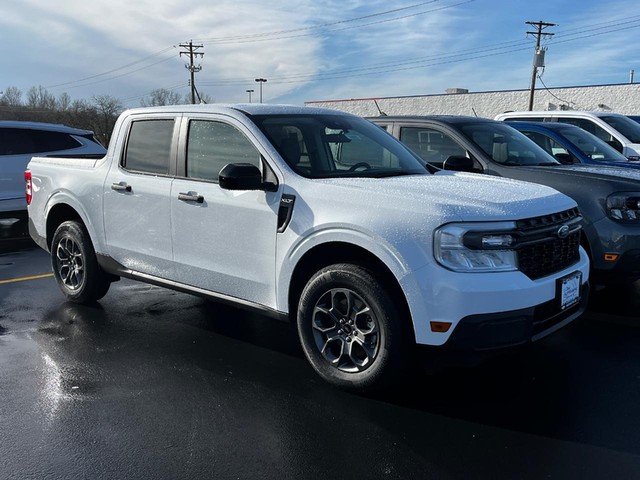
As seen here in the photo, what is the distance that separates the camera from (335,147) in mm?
4801

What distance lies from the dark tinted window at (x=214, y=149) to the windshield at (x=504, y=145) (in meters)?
3.18

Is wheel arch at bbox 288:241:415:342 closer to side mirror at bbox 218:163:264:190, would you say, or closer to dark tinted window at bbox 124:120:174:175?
side mirror at bbox 218:163:264:190

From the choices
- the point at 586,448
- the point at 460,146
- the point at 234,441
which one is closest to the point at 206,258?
the point at 234,441

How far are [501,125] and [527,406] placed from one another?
441cm

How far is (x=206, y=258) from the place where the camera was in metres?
4.57

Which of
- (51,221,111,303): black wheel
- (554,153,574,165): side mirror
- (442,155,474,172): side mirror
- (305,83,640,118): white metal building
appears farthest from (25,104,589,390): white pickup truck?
→ (305,83,640,118): white metal building

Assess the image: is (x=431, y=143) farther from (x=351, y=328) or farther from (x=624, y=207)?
(x=351, y=328)

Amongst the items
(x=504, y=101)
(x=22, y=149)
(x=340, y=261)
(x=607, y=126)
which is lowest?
(x=340, y=261)

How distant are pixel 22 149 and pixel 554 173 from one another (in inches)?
312

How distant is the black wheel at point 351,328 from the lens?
3.61 metres

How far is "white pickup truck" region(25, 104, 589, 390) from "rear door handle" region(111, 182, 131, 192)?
0.6 inches

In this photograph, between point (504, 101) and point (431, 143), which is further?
point (504, 101)

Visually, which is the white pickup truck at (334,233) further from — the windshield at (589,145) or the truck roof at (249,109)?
the windshield at (589,145)

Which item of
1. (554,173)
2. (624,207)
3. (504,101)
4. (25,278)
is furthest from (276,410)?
(504,101)
